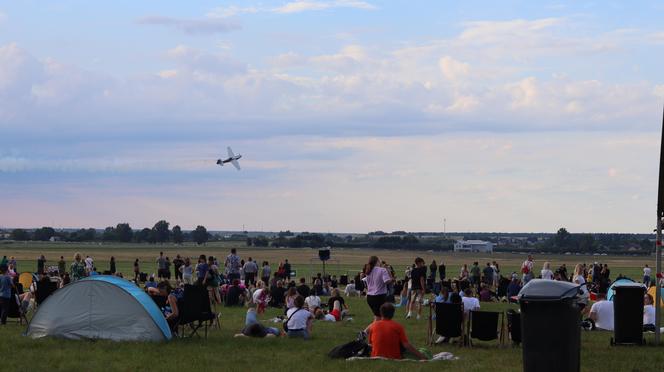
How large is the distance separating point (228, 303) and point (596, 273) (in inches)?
574

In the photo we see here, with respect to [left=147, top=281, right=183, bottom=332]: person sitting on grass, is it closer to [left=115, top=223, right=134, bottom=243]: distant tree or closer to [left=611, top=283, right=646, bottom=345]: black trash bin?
[left=611, top=283, right=646, bottom=345]: black trash bin

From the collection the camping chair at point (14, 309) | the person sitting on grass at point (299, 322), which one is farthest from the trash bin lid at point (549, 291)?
the camping chair at point (14, 309)

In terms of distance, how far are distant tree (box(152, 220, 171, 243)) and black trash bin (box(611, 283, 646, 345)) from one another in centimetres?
16111

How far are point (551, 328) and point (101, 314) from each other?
7.73 metres

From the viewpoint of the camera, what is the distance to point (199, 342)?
16.1 meters

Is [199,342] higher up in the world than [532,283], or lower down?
lower down

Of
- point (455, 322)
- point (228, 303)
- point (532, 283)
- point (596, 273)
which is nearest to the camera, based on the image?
point (532, 283)

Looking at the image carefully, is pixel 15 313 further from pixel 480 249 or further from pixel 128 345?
pixel 480 249

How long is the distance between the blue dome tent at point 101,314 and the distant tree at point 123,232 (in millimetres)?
160513

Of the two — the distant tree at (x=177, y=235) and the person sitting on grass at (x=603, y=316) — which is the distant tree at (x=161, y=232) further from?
the person sitting on grass at (x=603, y=316)

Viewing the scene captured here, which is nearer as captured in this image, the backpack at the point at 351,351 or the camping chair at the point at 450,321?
the backpack at the point at 351,351

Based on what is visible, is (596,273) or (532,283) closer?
(532,283)

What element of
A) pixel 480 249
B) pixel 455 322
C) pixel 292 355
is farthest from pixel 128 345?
pixel 480 249

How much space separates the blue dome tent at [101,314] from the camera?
52.5ft
